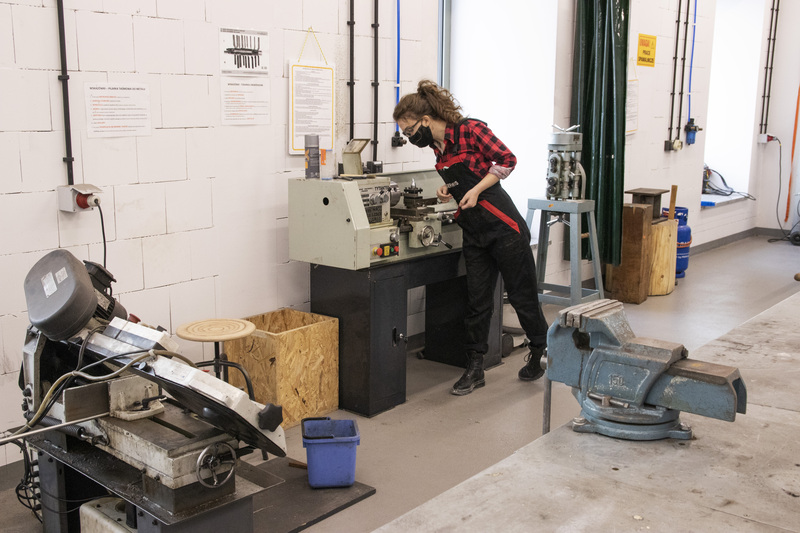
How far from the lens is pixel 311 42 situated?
12.5 ft

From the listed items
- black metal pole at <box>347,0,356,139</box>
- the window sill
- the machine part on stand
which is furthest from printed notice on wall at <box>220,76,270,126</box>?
the window sill

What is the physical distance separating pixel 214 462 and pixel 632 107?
5.12 meters

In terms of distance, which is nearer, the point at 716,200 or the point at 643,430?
the point at 643,430

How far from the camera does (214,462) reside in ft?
6.57

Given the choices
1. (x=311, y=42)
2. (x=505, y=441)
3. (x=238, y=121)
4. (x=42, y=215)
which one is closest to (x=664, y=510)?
(x=505, y=441)

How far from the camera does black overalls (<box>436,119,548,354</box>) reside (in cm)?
386

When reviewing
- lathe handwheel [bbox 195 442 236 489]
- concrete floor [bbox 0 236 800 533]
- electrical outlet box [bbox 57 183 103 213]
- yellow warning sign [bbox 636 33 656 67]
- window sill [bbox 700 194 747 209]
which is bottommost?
concrete floor [bbox 0 236 800 533]

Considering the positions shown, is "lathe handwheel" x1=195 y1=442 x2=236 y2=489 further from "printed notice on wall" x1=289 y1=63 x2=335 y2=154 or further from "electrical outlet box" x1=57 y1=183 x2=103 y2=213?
"printed notice on wall" x1=289 y1=63 x2=335 y2=154

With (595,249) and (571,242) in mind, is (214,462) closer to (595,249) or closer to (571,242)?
(571,242)

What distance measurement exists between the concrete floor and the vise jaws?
1.26 feet

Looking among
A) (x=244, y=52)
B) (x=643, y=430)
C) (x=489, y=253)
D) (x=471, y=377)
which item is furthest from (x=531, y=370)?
(x=643, y=430)

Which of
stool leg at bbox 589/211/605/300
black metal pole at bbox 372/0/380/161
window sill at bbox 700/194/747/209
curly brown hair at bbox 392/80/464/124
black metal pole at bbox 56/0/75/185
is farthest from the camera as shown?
window sill at bbox 700/194/747/209

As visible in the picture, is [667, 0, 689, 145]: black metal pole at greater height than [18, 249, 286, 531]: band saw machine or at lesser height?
greater

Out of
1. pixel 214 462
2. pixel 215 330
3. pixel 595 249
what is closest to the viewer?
pixel 214 462
